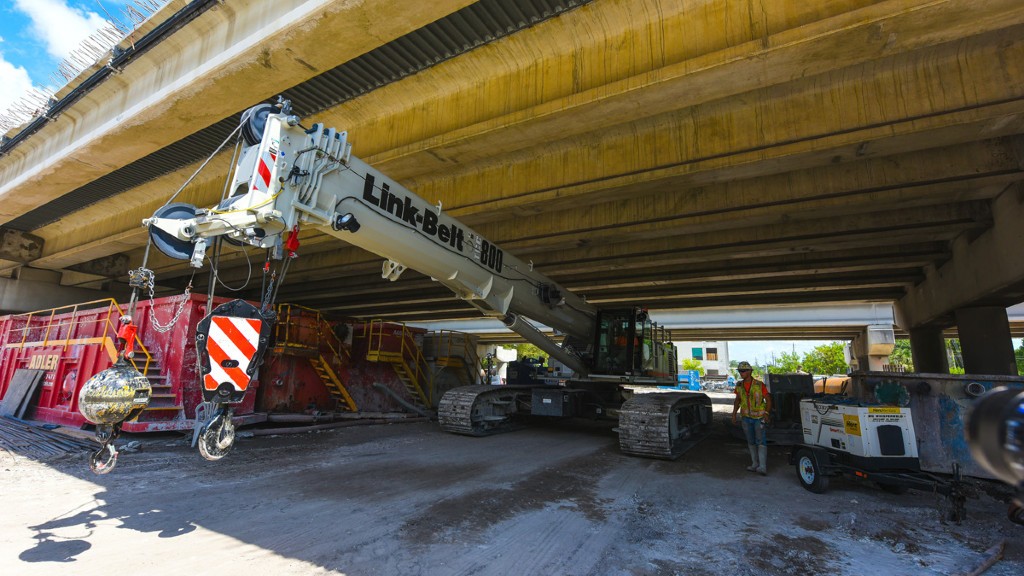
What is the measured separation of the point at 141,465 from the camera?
6191mm

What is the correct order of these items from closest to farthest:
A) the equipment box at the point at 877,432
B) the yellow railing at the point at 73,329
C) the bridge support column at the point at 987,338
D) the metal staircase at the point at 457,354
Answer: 1. the equipment box at the point at 877,432
2. the yellow railing at the point at 73,329
3. the bridge support column at the point at 987,338
4. the metal staircase at the point at 457,354

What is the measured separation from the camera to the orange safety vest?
23.8 ft

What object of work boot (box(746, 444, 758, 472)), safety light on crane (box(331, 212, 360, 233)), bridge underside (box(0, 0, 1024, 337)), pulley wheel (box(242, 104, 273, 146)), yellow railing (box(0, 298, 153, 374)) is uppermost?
bridge underside (box(0, 0, 1024, 337))

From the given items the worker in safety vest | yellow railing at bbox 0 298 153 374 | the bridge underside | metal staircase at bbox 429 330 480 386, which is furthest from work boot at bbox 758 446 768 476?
yellow railing at bbox 0 298 153 374

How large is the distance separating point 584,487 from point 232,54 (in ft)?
22.2

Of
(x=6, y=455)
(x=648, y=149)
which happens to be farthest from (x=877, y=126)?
(x=6, y=455)

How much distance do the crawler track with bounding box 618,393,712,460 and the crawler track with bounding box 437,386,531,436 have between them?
3.04 m

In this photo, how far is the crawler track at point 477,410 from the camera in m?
9.71

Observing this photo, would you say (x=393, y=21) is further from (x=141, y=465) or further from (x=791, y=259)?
(x=791, y=259)

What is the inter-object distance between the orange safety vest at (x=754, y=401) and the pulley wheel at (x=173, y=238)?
7.81 meters

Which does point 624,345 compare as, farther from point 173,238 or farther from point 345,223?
point 173,238

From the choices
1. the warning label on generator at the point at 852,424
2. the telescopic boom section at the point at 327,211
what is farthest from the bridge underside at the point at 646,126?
the warning label on generator at the point at 852,424

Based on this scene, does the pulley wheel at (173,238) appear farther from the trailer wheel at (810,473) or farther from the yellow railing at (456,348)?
the yellow railing at (456,348)

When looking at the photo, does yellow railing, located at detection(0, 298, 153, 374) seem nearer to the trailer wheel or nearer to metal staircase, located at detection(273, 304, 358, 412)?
metal staircase, located at detection(273, 304, 358, 412)
